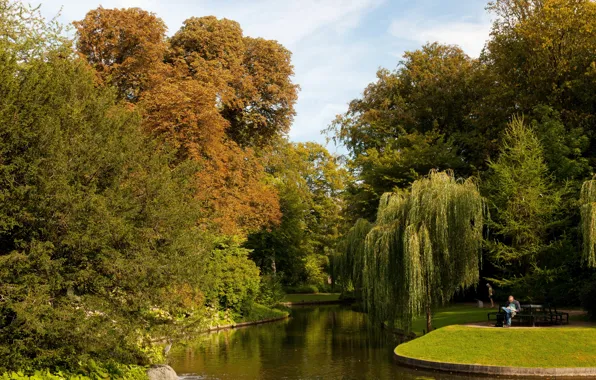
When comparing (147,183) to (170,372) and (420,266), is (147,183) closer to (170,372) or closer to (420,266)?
(170,372)

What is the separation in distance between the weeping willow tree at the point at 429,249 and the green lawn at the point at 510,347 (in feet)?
7.49

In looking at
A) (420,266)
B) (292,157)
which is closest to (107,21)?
(420,266)

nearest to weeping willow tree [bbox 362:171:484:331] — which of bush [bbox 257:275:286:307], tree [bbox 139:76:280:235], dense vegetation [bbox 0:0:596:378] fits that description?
dense vegetation [bbox 0:0:596:378]

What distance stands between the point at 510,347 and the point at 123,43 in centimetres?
2404

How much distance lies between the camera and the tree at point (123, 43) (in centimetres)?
3438

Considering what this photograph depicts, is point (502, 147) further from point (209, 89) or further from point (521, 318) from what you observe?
point (209, 89)

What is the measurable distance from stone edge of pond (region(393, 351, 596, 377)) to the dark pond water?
2.15 feet

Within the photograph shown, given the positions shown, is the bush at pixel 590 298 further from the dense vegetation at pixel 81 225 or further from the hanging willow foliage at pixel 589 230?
the dense vegetation at pixel 81 225

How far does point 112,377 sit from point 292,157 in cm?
5115

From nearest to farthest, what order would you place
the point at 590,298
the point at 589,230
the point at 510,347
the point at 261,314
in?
the point at 510,347, the point at 590,298, the point at 589,230, the point at 261,314

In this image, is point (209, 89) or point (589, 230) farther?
point (209, 89)

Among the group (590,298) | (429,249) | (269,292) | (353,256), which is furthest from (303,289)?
(590,298)

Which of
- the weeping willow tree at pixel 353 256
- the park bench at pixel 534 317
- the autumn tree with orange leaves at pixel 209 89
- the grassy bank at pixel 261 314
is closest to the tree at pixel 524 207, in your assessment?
the park bench at pixel 534 317

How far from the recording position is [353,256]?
40344mm
